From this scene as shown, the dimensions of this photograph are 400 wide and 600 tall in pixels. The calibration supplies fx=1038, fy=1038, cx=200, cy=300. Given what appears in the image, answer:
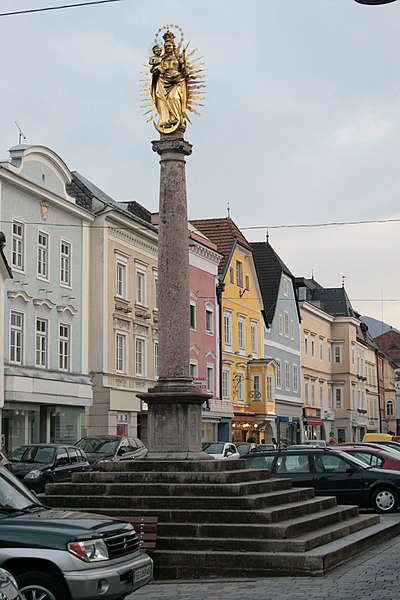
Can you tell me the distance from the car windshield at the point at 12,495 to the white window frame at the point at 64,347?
27.4m

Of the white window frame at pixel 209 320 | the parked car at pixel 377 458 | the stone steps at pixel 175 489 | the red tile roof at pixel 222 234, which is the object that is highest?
the red tile roof at pixel 222 234

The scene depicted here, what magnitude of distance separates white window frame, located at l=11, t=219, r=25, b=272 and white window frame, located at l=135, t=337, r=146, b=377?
961 cm

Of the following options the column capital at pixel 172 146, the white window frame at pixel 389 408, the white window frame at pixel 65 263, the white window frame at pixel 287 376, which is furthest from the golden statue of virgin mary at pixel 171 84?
the white window frame at pixel 389 408

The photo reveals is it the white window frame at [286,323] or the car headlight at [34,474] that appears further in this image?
the white window frame at [286,323]

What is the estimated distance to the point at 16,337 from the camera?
3544 cm

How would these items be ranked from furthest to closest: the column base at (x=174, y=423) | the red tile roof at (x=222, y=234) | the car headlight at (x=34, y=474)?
the red tile roof at (x=222, y=234), the car headlight at (x=34, y=474), the column base at (x=174, y=423)

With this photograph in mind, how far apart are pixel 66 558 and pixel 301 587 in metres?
4.11

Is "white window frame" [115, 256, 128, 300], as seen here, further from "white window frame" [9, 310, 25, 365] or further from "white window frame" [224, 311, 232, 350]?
"white window frame" [224, 311, 232, 350]

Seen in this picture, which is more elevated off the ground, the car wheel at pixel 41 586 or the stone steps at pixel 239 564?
the car wheel at pixel 41 586

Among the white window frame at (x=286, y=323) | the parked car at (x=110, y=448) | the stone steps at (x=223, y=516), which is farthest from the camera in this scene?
the white window frame at (x=286, y=323)

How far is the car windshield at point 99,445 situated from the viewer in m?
32.1

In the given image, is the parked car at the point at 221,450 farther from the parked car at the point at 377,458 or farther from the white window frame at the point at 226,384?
the white window frame at the point at 226,384

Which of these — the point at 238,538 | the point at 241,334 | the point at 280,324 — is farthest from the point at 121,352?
the point at 238,538

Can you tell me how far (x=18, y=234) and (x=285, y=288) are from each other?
32662mm
